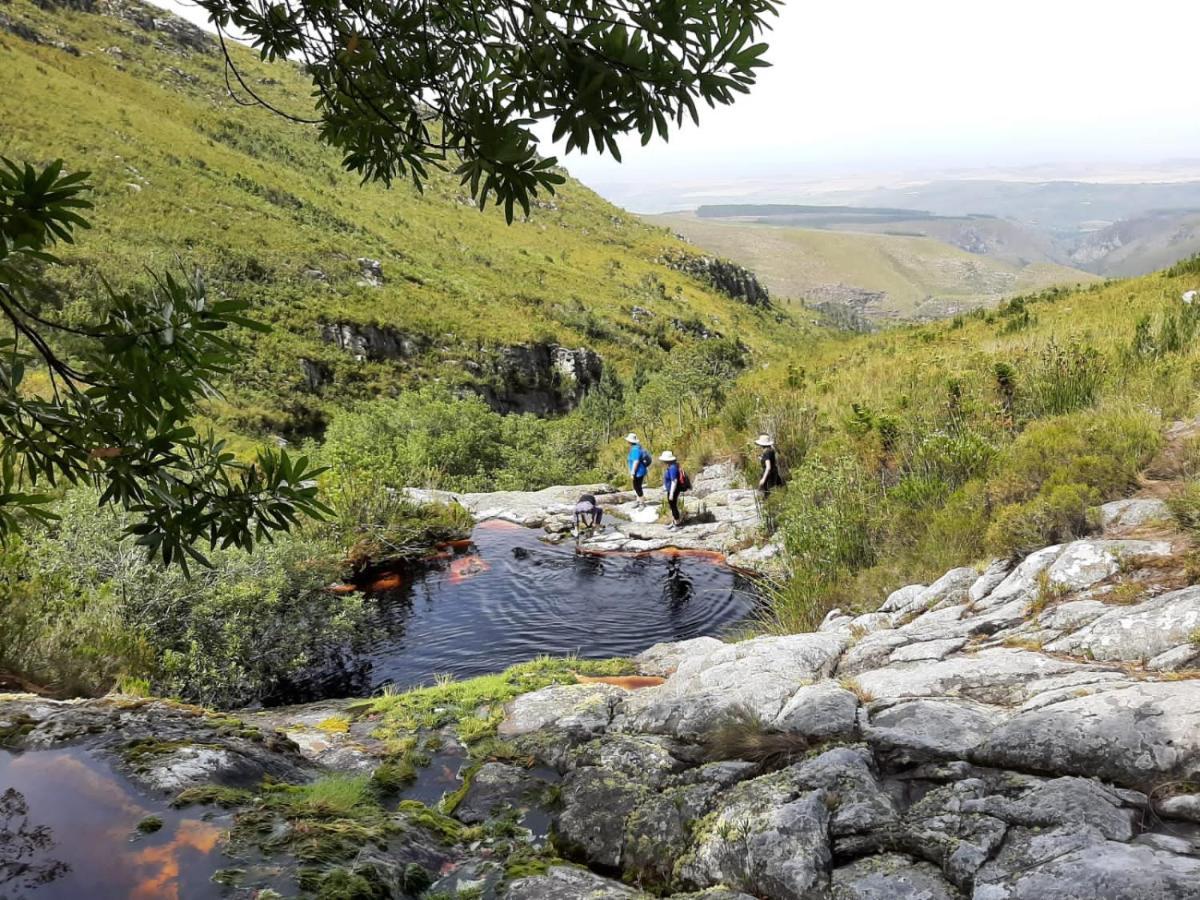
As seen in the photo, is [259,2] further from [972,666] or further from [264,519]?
[972,666]

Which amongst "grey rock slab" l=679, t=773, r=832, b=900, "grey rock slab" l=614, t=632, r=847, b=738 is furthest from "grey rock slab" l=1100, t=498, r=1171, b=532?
"grey rock slab" l=679, t=773, r=832, b=900

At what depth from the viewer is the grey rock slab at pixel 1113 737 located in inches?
112

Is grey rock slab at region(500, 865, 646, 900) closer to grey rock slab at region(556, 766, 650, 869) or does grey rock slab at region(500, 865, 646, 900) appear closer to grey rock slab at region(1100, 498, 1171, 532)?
grey rock slab at region(556, 766, 650, 869)

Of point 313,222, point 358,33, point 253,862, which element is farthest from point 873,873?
point 313,222

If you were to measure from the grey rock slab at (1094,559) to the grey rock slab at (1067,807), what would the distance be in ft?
7.68

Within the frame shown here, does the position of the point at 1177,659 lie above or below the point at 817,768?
above

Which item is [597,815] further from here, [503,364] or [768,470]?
[503,364]

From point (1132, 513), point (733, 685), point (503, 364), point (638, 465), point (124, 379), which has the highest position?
point (124, 379)

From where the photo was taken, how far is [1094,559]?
16.1 feet

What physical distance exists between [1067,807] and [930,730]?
2.52 ft

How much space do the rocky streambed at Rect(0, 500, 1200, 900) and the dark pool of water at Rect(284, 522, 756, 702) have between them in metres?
3.17

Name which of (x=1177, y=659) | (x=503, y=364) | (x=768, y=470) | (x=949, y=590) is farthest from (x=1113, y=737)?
(x=503, y=364)

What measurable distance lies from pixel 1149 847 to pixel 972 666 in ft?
5.44

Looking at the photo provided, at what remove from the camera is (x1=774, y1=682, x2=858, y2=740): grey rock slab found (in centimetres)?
381
